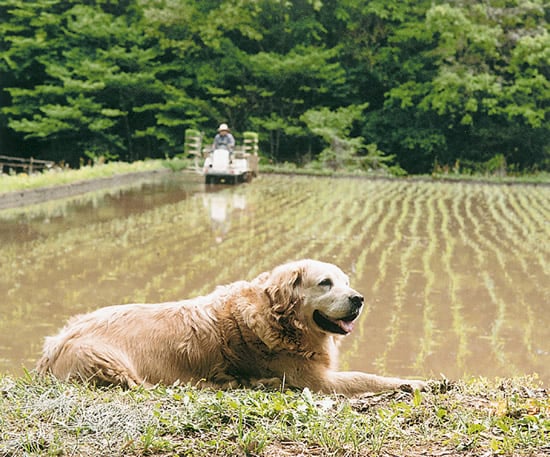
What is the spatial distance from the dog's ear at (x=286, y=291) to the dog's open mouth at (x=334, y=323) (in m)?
0.12

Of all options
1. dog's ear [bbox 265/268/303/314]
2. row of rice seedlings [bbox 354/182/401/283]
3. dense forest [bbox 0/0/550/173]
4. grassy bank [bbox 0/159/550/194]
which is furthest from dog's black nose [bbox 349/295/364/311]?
dense forest [bbox 0/0/550/173]

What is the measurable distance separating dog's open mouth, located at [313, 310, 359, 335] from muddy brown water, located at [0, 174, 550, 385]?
4.48 ft

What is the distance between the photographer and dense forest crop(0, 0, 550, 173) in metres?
23.1

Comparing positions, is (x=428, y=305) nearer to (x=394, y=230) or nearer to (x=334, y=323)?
Result: (x=334, y=323)

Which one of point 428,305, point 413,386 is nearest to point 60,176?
point 428,305

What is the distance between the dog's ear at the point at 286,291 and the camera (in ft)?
10.8

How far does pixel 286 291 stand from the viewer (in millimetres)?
3314

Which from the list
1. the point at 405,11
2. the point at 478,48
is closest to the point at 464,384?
the point at 478,48

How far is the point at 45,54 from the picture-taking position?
2695 cm

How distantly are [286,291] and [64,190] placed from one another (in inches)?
482

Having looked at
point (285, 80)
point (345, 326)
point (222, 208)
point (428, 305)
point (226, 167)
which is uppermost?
point (285, 80)

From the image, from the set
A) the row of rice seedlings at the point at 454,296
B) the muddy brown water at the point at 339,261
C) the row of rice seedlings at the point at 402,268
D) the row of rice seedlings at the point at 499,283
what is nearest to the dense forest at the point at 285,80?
the row of rice seedlings at the point at 402,268

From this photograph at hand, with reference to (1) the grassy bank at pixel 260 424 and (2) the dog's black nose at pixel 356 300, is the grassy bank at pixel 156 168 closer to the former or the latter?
(2) the dog's black nose at pixel 356 300

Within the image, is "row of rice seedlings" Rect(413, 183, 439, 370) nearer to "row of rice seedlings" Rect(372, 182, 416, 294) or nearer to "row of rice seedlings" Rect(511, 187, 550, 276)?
"row of rice seedlings" Rect(372, 182, 416, 294)
